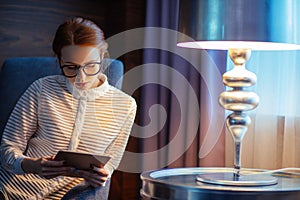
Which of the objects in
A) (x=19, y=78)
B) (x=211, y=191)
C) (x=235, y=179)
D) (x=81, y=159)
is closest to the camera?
Result: (x=211, y=191)

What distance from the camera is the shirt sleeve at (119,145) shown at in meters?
2.07

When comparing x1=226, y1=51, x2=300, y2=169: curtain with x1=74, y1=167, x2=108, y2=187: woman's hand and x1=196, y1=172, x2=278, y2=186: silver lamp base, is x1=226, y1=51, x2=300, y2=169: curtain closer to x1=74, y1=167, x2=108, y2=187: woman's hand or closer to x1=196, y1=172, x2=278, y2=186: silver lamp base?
x1=196, y1=172, x2=278, y2=186: silver lamp base

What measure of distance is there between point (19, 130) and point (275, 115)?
0.86 meters

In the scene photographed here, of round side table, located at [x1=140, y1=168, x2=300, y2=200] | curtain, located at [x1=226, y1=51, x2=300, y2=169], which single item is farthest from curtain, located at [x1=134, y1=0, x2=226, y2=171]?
round side table, located at [x1=140, y1=168, x2=300, y2=200]

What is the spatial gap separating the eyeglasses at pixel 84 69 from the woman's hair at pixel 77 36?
6 cm

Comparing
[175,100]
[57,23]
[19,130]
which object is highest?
[57,23]

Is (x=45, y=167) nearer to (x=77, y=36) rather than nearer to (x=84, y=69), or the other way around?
(x=84, y=69)

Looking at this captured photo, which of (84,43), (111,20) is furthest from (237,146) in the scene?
(111,20)

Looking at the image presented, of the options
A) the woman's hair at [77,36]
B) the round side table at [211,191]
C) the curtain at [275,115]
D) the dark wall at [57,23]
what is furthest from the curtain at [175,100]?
the round side table at [211,191]

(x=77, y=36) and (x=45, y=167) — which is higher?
(x=77, y=36)

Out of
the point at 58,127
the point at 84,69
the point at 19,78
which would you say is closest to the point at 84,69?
the point at 84,69

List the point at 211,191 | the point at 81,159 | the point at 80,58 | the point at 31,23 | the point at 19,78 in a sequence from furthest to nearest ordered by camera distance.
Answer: the point at 31,23
the point at 19,78
the point at 80,58
the point at 81,159
the point at 211,191

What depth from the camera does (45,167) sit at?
6.24 ft

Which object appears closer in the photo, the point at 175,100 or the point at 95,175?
the point at 95,175
